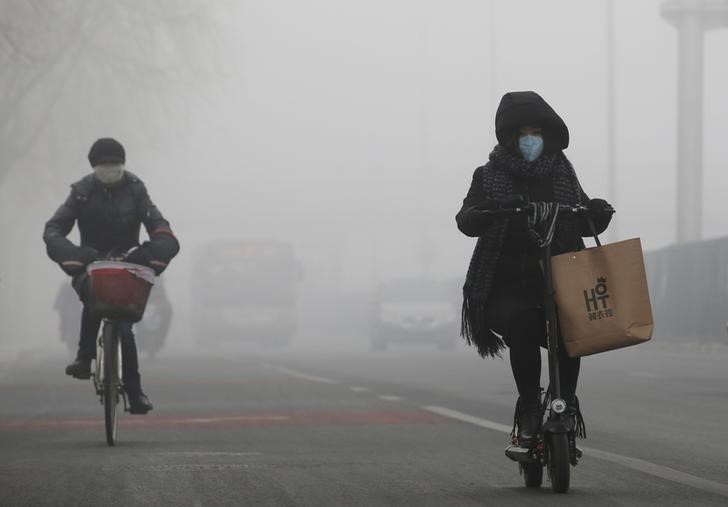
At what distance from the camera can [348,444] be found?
10500 mm

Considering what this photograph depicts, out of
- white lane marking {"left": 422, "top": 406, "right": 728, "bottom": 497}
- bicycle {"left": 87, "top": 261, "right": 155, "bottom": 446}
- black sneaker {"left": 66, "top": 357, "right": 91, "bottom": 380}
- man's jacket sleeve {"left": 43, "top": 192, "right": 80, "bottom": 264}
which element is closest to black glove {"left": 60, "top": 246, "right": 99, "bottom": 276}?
man's jacket sleeve {"left": 43, "top": 192, "right": 80, "bottom": 264}

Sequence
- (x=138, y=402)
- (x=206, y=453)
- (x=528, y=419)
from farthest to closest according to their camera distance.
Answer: (x=138, y=402) → (x=206, y=453) → (x=528, y=419)

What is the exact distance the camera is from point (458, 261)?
132 metres

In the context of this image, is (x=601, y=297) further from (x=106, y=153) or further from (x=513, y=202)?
(x=106, y=153)

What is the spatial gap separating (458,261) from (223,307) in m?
83.9

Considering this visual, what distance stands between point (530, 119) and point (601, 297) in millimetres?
805

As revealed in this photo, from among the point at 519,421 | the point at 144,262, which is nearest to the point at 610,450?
the point at 519,421

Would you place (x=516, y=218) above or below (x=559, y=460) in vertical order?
above

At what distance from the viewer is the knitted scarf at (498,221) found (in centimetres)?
756

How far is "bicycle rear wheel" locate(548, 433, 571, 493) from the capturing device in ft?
23.4

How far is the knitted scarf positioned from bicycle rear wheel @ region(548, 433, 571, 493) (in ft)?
2.21

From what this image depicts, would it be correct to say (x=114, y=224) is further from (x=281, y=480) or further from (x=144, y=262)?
(x=281, y=480)

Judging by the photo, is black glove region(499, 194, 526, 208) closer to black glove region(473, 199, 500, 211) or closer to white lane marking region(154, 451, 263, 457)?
black glove region(473, 199, 500, 211)

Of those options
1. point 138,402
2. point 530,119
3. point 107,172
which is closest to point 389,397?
point 138,402
